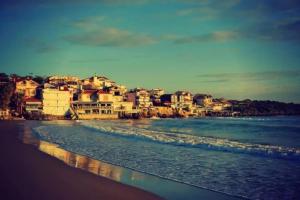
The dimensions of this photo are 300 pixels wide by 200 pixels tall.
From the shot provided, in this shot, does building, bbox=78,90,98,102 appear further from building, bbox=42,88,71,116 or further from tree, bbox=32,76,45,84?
tree, bbox=32,76,45,84

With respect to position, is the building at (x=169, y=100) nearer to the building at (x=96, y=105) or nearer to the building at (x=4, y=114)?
the building at (x=96, y=105)

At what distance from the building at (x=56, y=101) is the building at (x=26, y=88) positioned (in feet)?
21.2

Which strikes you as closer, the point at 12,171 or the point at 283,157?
the point at 12,171

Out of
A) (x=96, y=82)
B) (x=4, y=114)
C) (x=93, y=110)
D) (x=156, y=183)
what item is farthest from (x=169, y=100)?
(x=156, y=183)

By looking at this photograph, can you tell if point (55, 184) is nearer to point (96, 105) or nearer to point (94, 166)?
point (94, 166)

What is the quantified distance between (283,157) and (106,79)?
349ft

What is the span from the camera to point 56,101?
244ft

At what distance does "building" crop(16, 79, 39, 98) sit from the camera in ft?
251

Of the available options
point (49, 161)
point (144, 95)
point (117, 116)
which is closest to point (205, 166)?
point (49, 161)

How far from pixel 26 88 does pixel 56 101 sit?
28.3 ft

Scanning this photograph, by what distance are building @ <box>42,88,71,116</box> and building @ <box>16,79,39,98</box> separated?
255 inches

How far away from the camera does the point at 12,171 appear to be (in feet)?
31.0


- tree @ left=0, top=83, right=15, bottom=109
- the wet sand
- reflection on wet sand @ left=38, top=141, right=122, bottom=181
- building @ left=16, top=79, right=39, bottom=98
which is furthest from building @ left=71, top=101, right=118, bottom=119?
the wet sand

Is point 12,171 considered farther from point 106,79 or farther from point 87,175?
point 106,79
